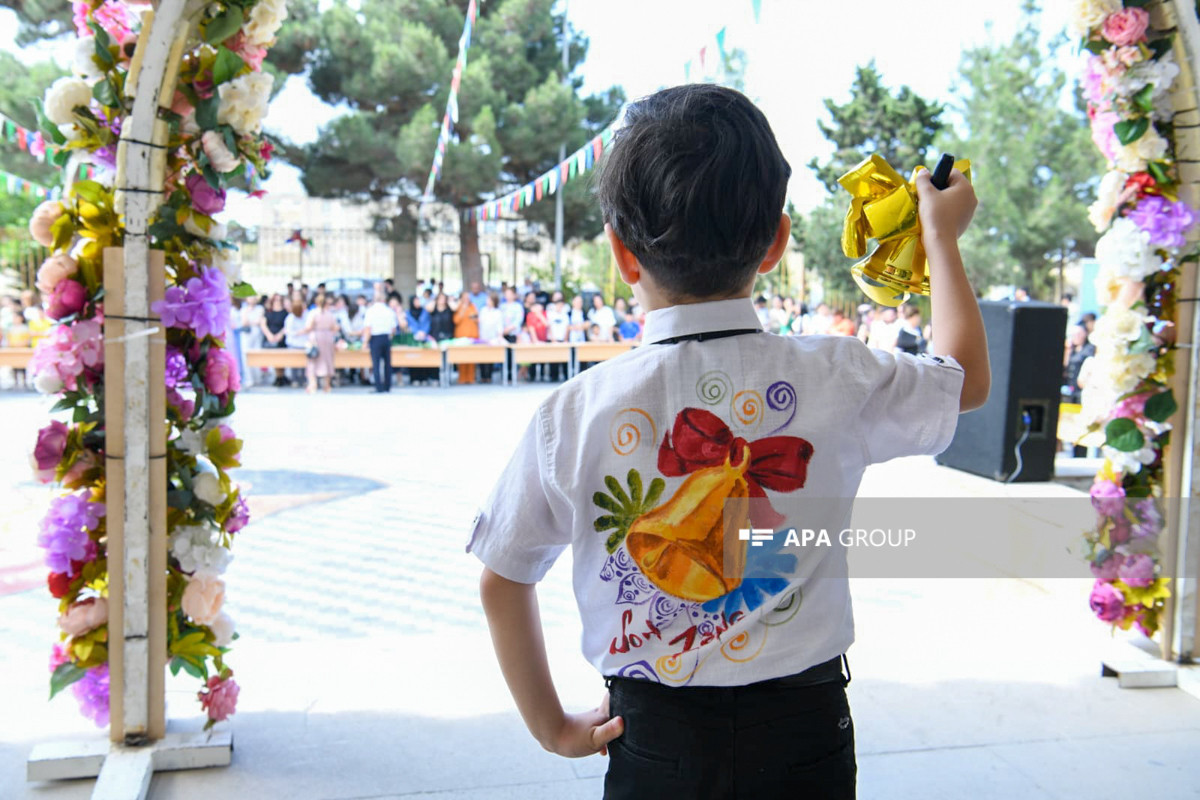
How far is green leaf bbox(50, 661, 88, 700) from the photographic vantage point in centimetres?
256

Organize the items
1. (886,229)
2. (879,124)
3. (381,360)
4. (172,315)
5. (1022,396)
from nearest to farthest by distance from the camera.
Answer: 1. (886,229)
2. (172,315)
3. (1022,396)
4. (381,360)
5. (879,124)

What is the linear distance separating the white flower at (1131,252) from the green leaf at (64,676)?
325cm

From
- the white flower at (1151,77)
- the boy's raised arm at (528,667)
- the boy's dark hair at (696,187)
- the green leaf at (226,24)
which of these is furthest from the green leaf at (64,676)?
the white flower at (1151,77)

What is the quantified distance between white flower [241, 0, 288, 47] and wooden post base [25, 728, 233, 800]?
6.14 ft

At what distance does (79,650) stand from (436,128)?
16.8 meters

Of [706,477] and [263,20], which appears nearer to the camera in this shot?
[706,477]

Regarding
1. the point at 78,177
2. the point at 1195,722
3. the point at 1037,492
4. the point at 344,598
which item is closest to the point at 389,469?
the point at 344,598

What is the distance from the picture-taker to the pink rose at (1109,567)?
11.1ft

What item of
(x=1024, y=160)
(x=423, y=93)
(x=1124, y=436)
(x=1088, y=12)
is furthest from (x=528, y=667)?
(x=1024, y=160)

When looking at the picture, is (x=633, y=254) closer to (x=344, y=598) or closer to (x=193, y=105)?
(x=193, y=105)

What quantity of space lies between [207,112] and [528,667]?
1.92 metres

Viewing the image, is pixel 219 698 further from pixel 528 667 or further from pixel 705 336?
pixel 705 336

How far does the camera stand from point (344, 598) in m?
4.30

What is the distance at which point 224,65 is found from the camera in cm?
250
